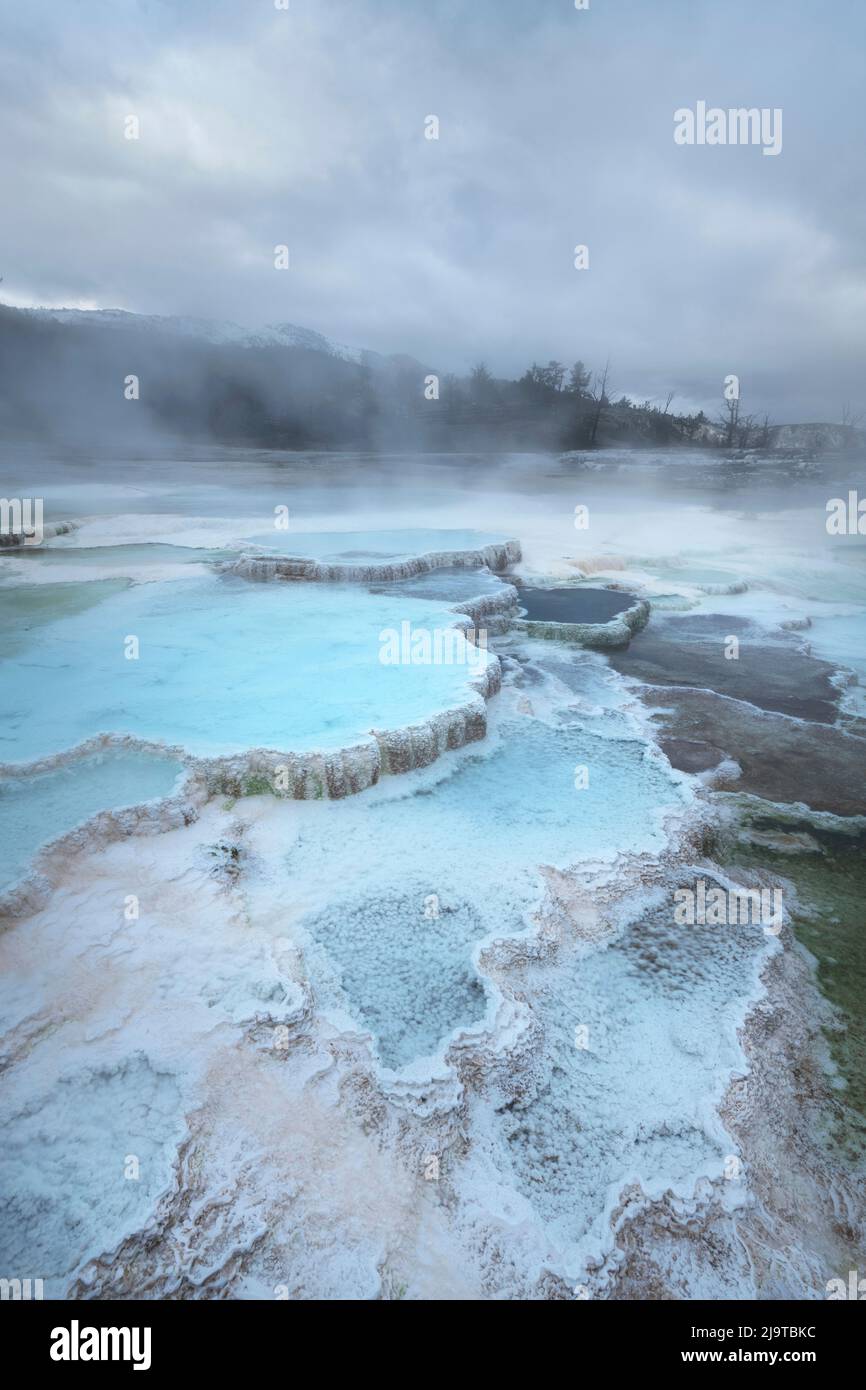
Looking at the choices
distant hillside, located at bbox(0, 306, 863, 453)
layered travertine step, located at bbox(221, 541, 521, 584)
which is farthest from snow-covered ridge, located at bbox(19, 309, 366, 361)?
layered travertine step, located at bbox(221, 541, 521, 584)

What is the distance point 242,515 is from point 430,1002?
13.0 metres

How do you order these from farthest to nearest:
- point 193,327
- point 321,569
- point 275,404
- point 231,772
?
1. point 193,327
2. point 275,404
3. point 321,569
4. point 231,772

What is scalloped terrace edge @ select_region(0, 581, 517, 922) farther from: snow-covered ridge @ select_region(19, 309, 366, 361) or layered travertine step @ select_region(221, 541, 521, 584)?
snow-covered ridge @ select_region(19, 309, 366, 361)

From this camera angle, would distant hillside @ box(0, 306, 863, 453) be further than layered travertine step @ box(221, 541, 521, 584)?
Yes

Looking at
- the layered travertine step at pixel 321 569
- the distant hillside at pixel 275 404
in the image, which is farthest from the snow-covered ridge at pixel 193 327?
the layered travertine step at pixel 321 569

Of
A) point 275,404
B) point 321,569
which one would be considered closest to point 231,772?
point 321,569

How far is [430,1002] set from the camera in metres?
2.54

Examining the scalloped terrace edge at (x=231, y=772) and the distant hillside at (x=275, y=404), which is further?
the distant hillside at (x=275, y=404)

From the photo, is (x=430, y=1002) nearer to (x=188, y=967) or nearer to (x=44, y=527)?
(x=188, y=967)

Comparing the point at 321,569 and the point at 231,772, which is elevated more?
the point at 321,569

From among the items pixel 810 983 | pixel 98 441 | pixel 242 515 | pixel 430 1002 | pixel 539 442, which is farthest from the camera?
pixel 539 442

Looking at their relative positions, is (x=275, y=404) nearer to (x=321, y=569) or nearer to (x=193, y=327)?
(x=193, y=327)

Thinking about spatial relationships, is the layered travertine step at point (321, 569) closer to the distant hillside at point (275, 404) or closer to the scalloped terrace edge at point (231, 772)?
the scalloped terrace edge at point (231, 772)

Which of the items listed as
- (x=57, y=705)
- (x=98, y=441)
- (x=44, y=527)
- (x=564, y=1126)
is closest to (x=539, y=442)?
(x=98, y=441)
